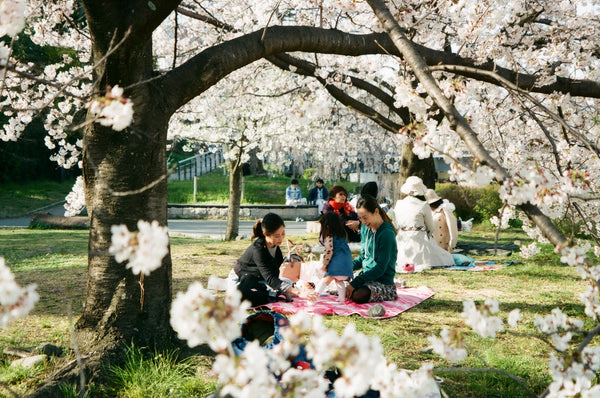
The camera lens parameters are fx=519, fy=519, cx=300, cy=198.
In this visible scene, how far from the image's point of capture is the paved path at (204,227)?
13.7 metres

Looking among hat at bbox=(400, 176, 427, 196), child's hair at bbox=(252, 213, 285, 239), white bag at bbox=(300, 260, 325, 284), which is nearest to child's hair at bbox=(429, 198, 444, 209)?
hat at bbox=(400, 176, 427, 196)

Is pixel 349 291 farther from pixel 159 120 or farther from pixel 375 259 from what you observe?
pixel 159 120

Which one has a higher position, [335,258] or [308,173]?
[308,173]

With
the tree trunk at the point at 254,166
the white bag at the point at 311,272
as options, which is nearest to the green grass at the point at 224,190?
the tree trunk at the point at 254,166

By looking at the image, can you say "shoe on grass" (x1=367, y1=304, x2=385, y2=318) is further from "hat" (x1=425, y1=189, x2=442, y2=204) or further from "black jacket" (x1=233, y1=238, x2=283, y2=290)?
"hat" (x1=425, y1=189, x2=442, y2=204)

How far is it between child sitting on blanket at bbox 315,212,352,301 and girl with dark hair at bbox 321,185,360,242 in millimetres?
2231

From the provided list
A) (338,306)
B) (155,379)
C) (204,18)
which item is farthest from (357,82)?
(155,379)

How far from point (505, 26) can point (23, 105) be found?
267 inches

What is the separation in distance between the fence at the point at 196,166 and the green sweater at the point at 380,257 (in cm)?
1874

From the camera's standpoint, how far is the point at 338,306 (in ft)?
17.7

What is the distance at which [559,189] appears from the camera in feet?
7.93

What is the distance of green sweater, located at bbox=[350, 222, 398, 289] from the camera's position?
541 cm

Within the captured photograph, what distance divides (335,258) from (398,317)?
95 centimetres

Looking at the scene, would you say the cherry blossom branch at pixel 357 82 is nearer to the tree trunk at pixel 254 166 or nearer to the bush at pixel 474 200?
the bush at pixel 474 200
